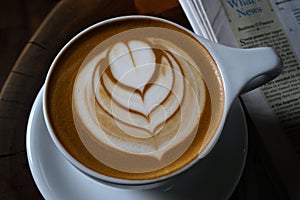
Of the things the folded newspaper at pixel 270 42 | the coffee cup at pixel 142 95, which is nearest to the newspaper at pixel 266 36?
the folded newspaper at pixel 270 42

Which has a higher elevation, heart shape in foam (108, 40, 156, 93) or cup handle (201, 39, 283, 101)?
heart shape in foam (108, 40, 156, 93)

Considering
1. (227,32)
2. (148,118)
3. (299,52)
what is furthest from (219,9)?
(148,118)

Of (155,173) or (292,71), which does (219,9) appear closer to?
(292,71)

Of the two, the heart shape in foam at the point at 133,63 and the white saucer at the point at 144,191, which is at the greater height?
the heart shape in foam at the point at 133,63

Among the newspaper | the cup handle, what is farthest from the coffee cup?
the newspaper

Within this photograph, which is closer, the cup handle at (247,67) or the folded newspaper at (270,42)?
the cup handle at (247,67)

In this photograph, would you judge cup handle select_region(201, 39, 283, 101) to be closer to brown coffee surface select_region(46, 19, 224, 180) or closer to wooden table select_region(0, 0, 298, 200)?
brown coffee surface select_region(46, 19, 224, 180)

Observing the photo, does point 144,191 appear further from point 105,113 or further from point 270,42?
point 270,42

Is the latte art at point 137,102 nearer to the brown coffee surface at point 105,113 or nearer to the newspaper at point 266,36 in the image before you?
the brown coffee surface at point 105,113
